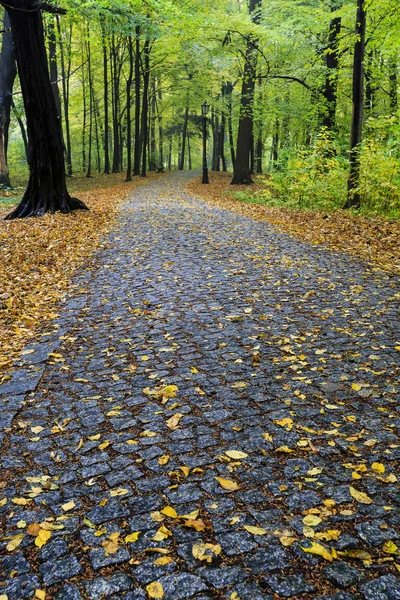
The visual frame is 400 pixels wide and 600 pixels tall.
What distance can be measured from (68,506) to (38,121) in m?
11.2

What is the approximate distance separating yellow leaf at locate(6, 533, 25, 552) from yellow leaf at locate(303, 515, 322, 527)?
4.75 feet

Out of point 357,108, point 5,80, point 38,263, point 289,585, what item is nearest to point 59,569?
point 289,585

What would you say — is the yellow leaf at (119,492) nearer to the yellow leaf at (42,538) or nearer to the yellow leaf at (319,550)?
the yellow leaf at (42,538)

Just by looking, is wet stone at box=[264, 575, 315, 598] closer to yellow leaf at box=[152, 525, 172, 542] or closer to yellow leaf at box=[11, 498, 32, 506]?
yellow leaf at box=[152, 525, 172, 542]

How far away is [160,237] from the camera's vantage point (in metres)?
9.65

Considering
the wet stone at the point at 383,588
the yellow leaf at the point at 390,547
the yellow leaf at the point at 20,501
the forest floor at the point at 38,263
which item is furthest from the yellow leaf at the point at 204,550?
the forest floor at the point at 38,263

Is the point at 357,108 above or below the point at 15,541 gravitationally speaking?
above

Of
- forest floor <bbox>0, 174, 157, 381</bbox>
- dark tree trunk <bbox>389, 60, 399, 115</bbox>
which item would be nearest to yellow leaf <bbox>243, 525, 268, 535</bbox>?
forest floor <bbox>0, 174, 157, 381</bbox>

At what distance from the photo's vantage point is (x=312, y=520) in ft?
7.43

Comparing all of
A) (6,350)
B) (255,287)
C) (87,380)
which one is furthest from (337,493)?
(255,287)

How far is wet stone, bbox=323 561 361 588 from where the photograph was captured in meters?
1.94

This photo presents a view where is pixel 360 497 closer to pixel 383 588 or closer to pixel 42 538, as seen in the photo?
pixel 383 588

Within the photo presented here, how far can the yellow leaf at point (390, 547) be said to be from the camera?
2074 mm

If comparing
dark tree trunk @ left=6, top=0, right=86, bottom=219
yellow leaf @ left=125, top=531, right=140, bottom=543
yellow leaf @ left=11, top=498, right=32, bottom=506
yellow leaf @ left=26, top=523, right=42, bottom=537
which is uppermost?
dark tree trunk @ left=6, top=0, right=86, bottom=219
